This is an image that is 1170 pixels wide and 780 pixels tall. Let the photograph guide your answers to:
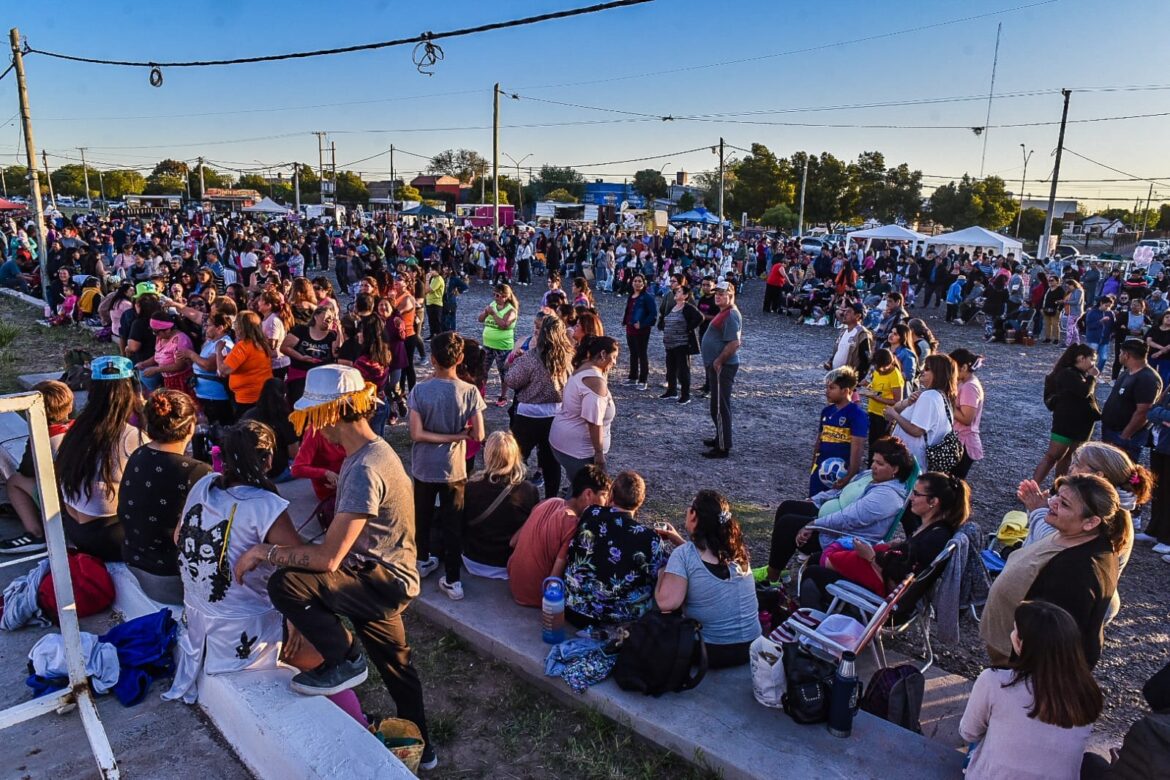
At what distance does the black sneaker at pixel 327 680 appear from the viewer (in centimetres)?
291

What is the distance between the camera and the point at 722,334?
24.9 ft

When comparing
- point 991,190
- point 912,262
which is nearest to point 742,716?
point 912,262

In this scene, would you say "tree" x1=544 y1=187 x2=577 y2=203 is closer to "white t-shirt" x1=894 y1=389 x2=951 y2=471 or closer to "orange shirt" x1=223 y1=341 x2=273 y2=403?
"orange shirt" x1=223 y1=341 x2=273 y2=403

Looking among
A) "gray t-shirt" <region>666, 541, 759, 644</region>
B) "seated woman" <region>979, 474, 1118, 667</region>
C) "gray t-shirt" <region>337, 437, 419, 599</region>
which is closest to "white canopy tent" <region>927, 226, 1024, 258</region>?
"seated woman" <region>979, 474, 1118, 667</region>

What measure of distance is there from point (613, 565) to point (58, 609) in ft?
7.87

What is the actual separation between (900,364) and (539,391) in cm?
359

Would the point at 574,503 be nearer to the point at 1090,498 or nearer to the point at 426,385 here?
the point at 426,385

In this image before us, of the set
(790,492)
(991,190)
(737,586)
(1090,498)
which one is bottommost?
(790,492)

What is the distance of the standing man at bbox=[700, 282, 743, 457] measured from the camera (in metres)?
7.33

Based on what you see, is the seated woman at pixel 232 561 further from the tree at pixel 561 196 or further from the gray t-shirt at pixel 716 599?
the tree at pixel 561 196

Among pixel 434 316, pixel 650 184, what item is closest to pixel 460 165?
pixel 650 184

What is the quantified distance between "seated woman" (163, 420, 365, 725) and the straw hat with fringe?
0.56 ft

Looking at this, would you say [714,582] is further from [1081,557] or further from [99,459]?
[99,459]

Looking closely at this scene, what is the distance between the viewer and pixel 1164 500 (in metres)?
5.64
